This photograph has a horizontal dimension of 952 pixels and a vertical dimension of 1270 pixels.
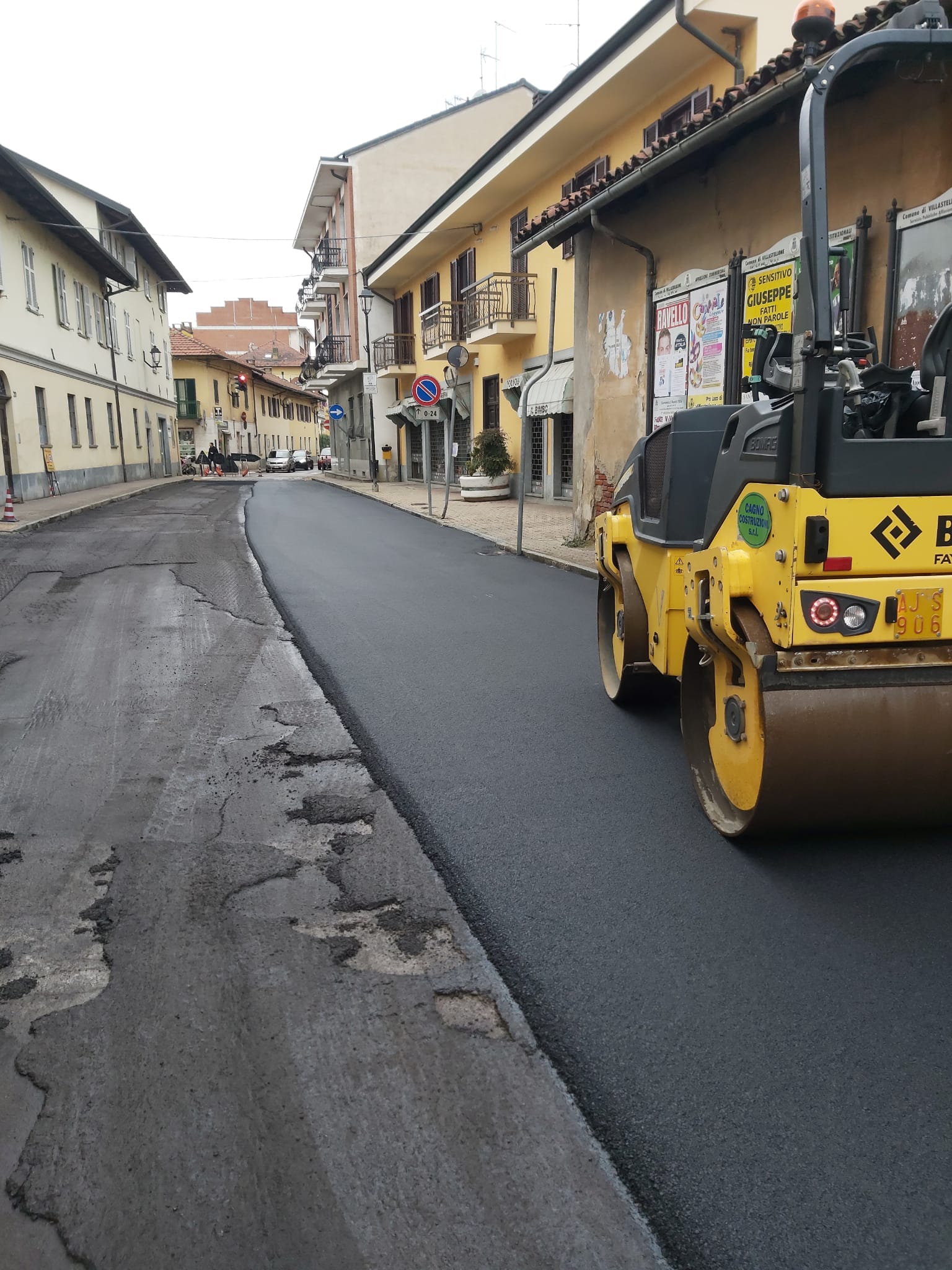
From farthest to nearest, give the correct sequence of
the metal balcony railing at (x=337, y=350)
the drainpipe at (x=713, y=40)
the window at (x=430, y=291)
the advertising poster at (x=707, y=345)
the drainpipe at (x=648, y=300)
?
the metal balcony railing at (x=337, y=350), the window at (x=430, y=291), the drainpipe at (x=713, y=40), the drainpipe at (x=648, y=300), the advertising poster at (x=707, y=345)

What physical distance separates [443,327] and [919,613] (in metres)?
26.5

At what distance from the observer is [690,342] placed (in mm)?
11391

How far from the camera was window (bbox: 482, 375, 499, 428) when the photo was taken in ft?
83.6

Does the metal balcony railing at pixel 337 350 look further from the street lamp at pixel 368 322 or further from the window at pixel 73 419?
the window at pixel 73 419

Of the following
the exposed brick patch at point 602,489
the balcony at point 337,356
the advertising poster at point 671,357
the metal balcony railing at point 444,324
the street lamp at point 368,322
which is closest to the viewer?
the advertising poster at point 671,357

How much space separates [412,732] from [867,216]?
6.51 meters

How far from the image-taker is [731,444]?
377 cm

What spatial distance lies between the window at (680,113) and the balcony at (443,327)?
33.3ft

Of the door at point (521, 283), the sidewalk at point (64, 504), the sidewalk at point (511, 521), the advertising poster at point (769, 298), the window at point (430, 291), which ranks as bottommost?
the sidewalk at point (511, 521)

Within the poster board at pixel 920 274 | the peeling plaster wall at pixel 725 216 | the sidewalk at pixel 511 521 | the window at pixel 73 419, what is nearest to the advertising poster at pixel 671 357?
the peeling plaster wall at pixel 725 216

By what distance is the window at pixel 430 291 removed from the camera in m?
30.7

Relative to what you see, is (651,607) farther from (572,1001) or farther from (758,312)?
(758,312)

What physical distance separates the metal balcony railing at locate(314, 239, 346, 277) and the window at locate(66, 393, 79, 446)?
13.7 m

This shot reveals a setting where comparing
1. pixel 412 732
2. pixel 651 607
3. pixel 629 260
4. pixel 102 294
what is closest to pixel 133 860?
pixel 412 732
